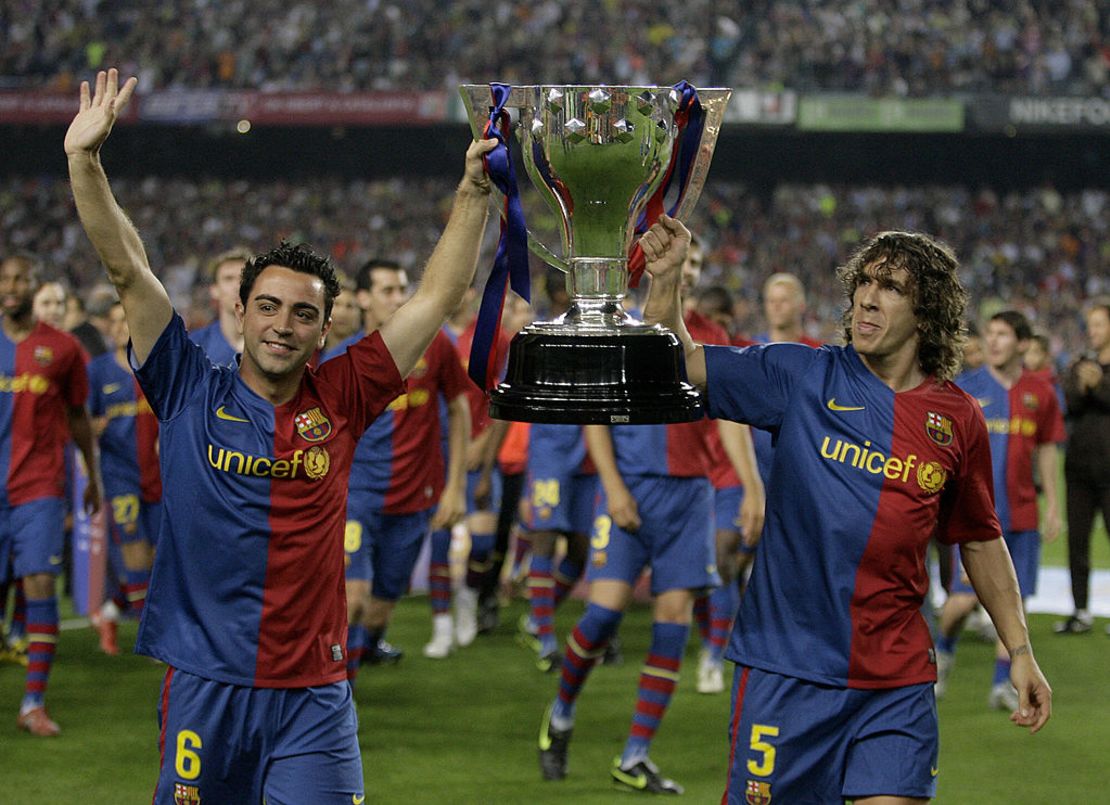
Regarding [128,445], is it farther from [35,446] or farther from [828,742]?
[828,742]

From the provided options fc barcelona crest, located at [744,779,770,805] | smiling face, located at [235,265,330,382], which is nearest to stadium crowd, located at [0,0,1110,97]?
smiling face, located at [235,265,330,382]

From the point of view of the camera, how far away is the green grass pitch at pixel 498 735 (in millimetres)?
6016

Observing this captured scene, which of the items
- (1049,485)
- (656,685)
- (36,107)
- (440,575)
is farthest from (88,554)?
(36,107)

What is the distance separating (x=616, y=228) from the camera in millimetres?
3135

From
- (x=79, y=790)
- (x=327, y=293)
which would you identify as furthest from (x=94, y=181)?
(x=79, y=790)

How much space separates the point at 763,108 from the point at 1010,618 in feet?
75.0

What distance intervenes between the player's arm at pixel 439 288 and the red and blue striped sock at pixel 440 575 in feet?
16.5

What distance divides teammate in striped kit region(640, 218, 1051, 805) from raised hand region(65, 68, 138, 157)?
1.22m

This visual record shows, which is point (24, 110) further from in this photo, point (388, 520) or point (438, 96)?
point (388, 520)

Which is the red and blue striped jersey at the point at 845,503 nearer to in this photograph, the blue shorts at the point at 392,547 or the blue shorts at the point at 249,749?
the blue shorts at the point at 249,749

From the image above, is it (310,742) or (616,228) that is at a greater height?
(616,228)

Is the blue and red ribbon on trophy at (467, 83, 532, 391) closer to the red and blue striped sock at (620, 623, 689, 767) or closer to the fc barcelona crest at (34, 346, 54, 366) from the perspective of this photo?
the red and blue striped sock at (620, 623, 689, 767)

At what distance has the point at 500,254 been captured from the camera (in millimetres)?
3303

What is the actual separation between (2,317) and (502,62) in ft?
69.1
